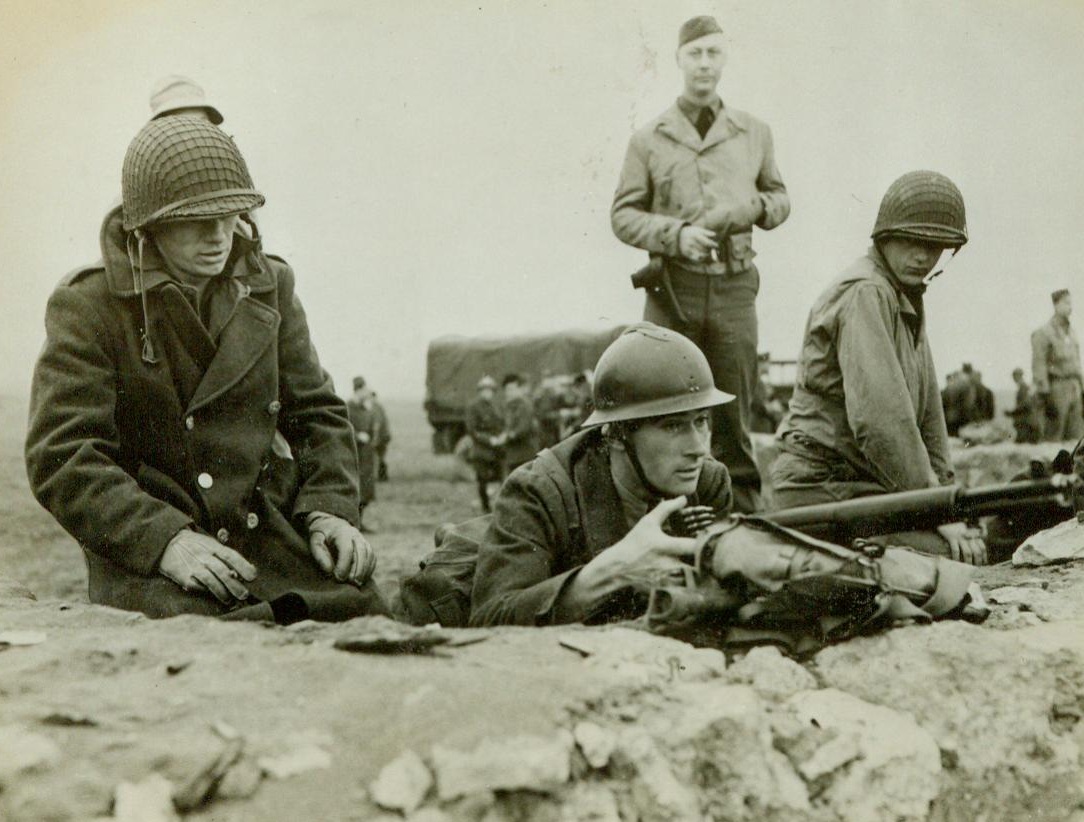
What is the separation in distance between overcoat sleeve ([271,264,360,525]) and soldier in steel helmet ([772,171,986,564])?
6.26 feet

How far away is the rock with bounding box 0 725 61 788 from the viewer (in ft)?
7.40

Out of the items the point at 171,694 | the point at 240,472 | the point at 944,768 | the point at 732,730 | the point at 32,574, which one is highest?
the point at 240,472

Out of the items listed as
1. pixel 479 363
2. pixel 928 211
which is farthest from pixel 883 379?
pixel 479 363

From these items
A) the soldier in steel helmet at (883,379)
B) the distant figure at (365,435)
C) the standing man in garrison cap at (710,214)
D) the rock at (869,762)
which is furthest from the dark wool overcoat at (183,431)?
the distant figure at (365,435)

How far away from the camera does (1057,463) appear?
3.07 m

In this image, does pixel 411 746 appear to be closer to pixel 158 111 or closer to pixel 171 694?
pixel 171 694

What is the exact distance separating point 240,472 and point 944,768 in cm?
224

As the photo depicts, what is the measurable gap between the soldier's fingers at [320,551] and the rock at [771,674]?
1448 mm

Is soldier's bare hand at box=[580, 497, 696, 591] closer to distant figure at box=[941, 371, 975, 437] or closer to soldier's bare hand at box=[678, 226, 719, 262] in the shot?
soldier's bare hand at box=[678, 226, 719, 262]

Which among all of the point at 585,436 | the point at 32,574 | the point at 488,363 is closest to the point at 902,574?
the point at 585,436

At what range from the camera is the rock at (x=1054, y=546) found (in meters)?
4.50

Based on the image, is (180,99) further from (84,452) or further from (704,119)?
(704,119)

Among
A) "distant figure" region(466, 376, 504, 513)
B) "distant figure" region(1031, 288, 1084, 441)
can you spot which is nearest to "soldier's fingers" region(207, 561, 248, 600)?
"distant figure" region(1031, 288, 1084, 441)

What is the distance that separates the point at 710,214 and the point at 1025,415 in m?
12.2
